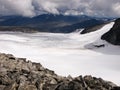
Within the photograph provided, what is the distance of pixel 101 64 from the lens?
9594cm

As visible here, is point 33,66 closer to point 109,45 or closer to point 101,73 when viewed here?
point 101,73

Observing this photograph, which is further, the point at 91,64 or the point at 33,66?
the point at 91,64

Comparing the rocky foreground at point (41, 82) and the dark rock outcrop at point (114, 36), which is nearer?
the rocky foreground at point (41, 82)

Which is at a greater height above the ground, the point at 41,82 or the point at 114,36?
the point at 41,82

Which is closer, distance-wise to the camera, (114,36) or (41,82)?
(41,82)

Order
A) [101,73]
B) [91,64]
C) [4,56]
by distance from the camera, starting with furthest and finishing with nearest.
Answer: [91,64], [101,73], [4,56]

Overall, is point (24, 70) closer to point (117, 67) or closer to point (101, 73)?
point (101, 73)

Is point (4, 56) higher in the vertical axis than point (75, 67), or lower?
higher

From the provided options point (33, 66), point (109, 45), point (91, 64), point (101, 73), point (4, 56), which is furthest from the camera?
point (109, 45)

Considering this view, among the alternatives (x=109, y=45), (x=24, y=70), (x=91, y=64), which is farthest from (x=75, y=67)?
(x=109, y=45)

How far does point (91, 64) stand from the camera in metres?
95.1

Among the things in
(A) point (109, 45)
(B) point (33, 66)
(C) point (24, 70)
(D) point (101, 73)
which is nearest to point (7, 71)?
(C) point (24, 70)

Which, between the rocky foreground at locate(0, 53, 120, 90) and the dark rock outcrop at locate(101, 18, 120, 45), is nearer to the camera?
the rocky foreground at locate(0, 53, 120, 90)

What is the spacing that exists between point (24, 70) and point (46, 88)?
960 cm
